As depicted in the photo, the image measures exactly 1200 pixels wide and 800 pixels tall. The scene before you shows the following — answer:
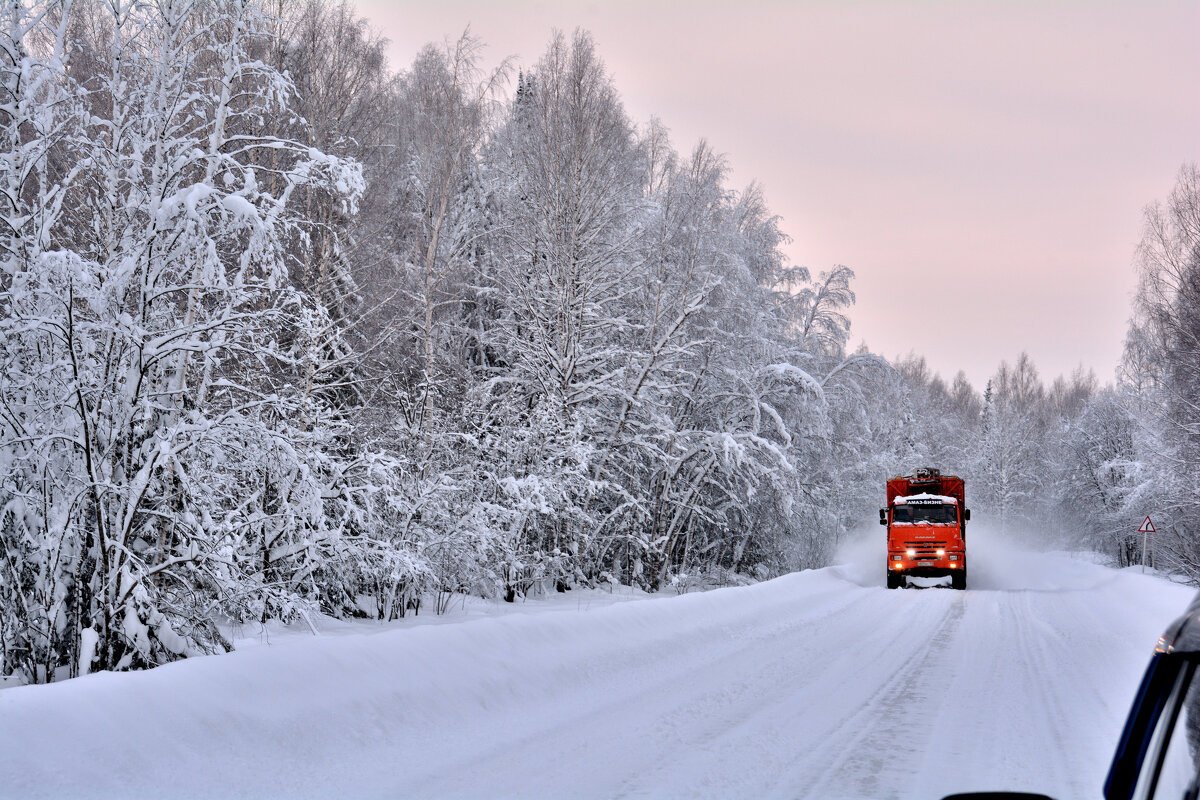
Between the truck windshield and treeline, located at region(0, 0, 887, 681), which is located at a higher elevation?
treeline, located at region(0, 0, 887, 681)

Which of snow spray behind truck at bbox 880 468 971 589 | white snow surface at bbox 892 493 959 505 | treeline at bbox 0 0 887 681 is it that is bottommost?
snow spray behind truck at bbox 880 468 971 589

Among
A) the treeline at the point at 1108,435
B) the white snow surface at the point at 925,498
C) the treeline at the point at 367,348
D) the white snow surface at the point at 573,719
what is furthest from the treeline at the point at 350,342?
the treeline at the point at 1108,435

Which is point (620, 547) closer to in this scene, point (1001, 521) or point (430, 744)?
point (430, 744)

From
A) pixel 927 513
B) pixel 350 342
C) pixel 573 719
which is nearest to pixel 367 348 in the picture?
pixel 350 342

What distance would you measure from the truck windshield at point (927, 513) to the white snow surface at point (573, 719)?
1394 cm

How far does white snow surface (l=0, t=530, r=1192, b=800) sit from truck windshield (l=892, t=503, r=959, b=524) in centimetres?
1394

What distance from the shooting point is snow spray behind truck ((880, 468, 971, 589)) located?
24656 mm

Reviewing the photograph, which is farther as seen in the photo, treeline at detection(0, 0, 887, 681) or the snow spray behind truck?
the snow spray behind truck

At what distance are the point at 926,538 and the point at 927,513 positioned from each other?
1.00 meters

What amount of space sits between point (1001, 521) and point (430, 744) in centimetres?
7987

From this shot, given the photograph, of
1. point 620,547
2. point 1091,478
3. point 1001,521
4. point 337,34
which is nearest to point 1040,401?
point 1001,521

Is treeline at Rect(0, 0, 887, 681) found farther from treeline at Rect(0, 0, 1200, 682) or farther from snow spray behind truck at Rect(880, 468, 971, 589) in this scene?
snow spray behind truck at Rect(880, 468, 971, 589)

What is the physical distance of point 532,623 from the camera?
9.76 m

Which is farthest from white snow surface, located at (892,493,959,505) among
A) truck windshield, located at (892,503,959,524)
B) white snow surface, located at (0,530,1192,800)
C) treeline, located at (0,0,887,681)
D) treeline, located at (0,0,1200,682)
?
white snow surface, located at (0,530,1192,800)
